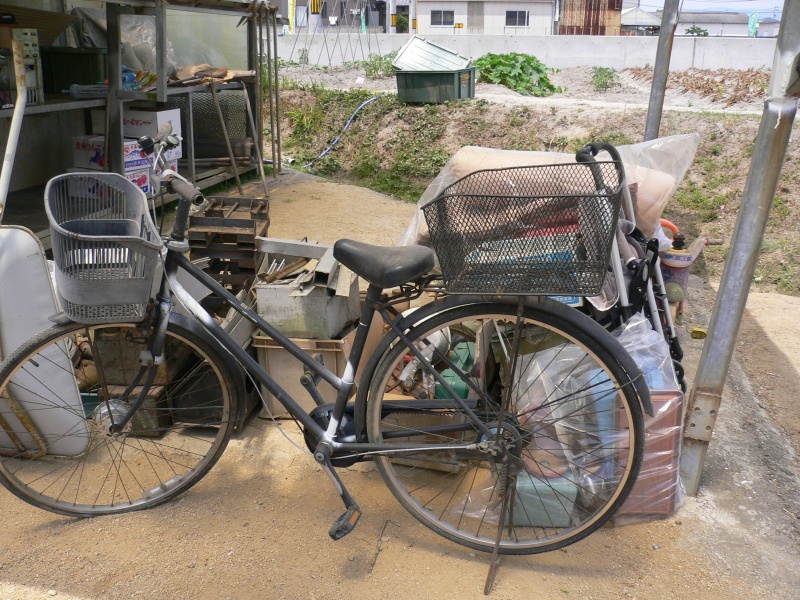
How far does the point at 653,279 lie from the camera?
13.2 ft

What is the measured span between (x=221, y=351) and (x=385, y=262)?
865mm

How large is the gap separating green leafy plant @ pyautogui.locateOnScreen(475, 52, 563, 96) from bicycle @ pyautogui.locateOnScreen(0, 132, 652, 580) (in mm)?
13068

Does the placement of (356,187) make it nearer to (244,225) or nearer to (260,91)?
(260,91)

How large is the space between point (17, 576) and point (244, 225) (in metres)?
2.21

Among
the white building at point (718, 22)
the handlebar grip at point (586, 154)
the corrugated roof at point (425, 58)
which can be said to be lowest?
the handlebar grip at point (586, 154)

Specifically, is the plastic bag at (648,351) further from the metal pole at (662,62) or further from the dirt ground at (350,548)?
the metal pole at (662,62)

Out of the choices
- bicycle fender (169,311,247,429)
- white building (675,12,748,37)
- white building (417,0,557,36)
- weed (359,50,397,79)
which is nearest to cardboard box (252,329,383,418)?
bicycle fender (169,311,247,429)

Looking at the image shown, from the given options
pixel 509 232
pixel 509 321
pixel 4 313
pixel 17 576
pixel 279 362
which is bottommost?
pixel 17 576

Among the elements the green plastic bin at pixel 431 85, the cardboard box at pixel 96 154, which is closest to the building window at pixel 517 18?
the green plastic bin at pixel 431 85

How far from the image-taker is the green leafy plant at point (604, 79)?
16.5 metres

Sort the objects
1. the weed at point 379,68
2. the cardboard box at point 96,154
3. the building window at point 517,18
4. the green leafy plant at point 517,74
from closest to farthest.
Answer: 1. the cardboard box at point 96,154
2. the green leafy plant at point 517,74
3. the weed at point 379,68
4. the building window at point 517,18

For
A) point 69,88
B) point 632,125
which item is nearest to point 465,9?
point 632,125

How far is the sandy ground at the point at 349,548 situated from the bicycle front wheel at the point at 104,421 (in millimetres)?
149

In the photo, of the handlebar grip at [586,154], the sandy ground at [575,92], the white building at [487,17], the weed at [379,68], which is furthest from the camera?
the white building at [487,17]
